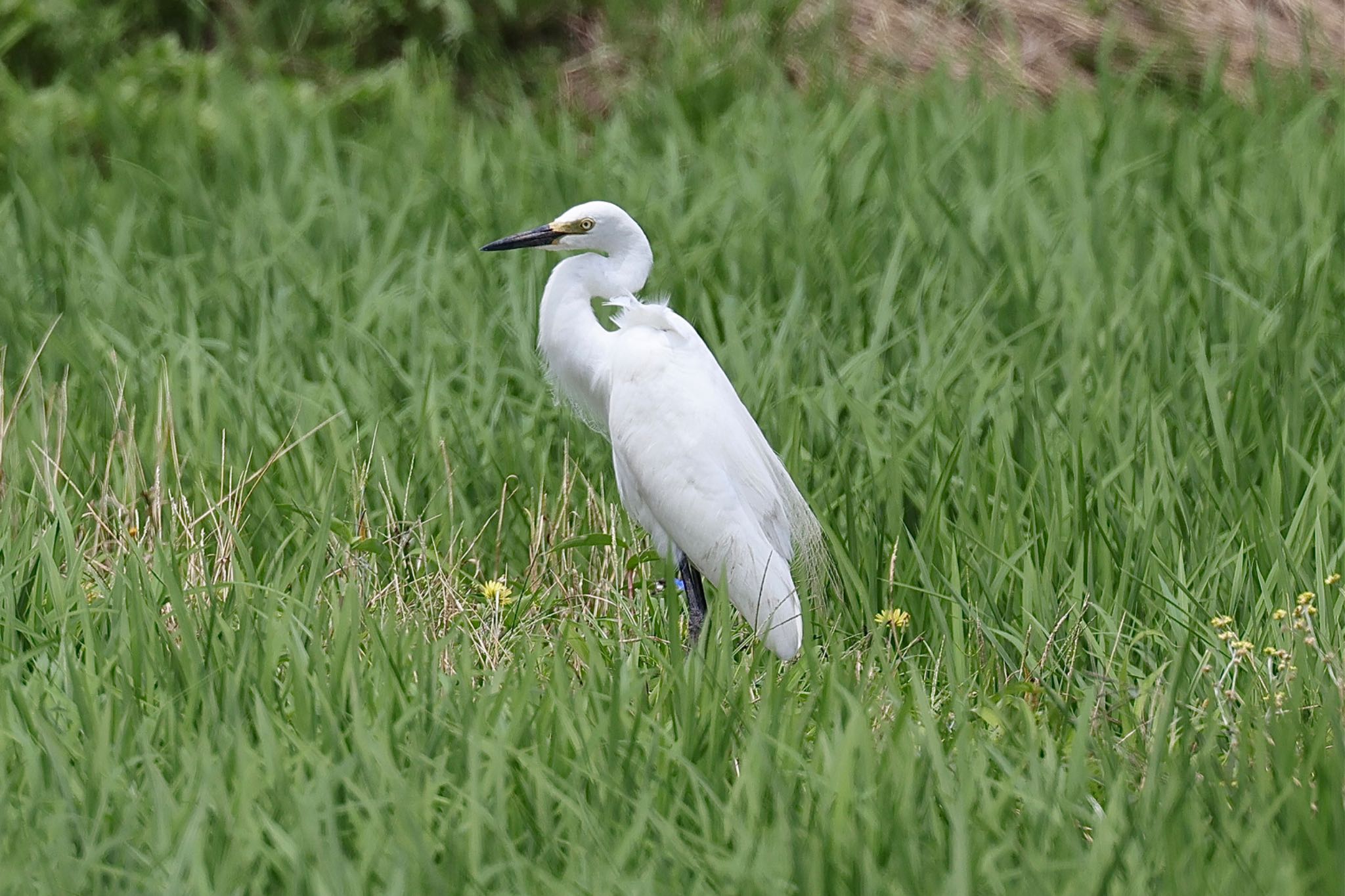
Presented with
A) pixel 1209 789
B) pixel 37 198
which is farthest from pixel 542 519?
pixel 37 198

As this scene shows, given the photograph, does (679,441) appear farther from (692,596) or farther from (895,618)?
(895,618)

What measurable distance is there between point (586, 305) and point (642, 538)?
0.50 metres

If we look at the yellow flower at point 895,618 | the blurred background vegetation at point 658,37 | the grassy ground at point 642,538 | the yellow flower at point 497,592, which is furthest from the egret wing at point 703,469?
the blurred background vegetation at point 658,37

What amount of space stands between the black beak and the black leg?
68 cm

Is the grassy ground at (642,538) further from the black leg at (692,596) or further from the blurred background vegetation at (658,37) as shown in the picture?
the blurred background vegetation at (658,37)

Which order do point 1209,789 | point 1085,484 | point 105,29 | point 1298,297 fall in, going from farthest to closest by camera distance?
point 105,29 → point 1298,297 → point 1085,484 → point 1209,789

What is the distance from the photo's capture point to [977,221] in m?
4.54

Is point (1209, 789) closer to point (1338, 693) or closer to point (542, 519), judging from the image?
point (1338, 693)

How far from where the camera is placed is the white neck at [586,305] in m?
3.33

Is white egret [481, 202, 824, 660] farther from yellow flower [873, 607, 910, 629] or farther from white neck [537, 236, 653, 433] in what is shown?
yellow flower [873, 607, 910, 629]

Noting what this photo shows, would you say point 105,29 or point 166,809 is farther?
point 105,29

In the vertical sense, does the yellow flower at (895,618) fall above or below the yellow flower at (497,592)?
below

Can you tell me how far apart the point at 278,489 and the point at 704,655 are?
3.64 ft

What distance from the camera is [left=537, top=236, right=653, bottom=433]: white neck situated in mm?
3326
